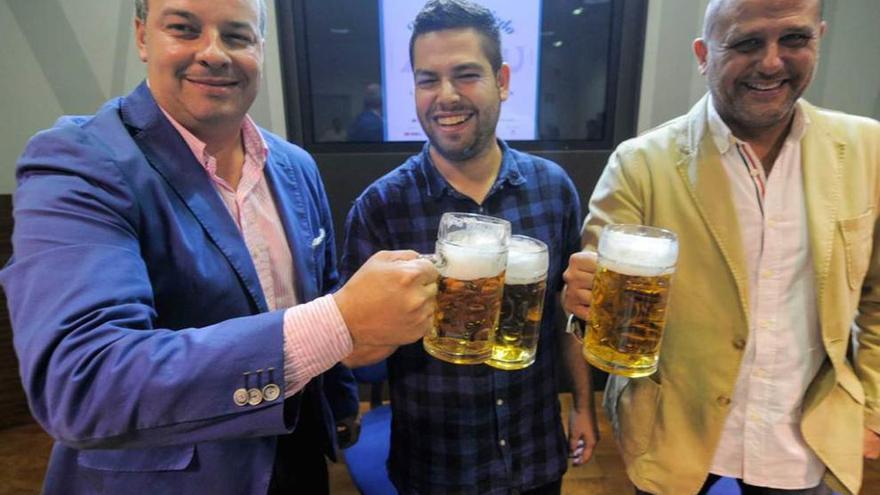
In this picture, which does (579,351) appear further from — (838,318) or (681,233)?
(838,318)

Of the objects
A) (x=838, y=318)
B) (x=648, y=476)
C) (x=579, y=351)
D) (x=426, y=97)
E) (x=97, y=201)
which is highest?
(x=426, y=97)

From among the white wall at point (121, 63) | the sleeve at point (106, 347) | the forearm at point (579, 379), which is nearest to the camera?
the sleeve at point (106, 347)

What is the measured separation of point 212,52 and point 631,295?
0.93 meters

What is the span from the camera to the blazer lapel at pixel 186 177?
93 cm

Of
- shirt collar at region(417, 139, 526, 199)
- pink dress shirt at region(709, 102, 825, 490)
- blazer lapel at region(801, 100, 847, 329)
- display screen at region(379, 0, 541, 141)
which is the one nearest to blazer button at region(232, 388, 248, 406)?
shirt collar at region(417, 139, 526, 199)

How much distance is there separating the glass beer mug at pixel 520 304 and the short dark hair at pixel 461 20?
1.99 feet

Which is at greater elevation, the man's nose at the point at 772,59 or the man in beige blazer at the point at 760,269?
the man's nose at the point at 772,59

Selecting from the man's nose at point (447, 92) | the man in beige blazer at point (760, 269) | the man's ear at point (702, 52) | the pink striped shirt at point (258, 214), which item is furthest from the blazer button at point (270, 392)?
the man's ear at point (702, 52)

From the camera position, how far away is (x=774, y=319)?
3.73 ft

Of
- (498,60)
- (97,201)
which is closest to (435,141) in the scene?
(498,60)

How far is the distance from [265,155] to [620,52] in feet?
7.77

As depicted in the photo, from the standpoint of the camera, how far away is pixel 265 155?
1189 millimetres

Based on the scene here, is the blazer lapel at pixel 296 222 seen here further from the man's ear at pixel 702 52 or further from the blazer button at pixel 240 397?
the man's ear at pixel 702 52

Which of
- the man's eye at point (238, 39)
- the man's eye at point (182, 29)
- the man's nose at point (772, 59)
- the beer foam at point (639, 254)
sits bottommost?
the beer foam at point (639, 254)
